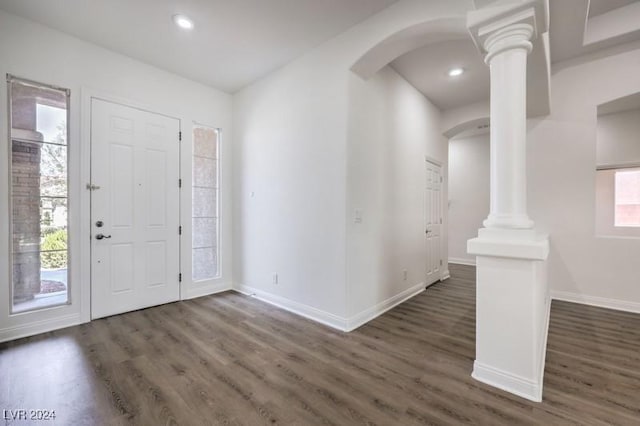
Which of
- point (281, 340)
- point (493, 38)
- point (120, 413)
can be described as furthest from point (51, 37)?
point (493, 38)

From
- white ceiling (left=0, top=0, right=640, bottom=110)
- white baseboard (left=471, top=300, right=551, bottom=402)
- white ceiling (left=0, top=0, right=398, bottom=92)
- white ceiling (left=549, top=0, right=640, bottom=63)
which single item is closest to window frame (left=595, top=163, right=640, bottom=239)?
white ceiling (left=549, top=0, right=640, bottom=63)

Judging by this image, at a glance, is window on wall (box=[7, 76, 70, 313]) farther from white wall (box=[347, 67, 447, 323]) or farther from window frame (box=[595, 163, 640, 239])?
window frame (box=[595, 163, 640, 239])

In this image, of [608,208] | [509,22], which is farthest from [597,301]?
[509,22]

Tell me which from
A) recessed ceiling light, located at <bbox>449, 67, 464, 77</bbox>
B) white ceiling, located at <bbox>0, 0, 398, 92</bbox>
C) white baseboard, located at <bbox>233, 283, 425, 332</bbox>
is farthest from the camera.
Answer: recessed ceiling light, located at <bbox>449, 67, 464, 77</bbox>

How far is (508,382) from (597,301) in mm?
2945

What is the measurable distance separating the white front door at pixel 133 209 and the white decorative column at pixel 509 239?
3.63 metres

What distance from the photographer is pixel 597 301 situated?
3742 millimetres

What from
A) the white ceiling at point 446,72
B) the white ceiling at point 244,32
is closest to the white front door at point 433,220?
the white ceiling at point 446,72

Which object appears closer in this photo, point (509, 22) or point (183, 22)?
point (509, 22)

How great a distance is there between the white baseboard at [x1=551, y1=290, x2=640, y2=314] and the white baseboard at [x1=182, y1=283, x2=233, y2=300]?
4814 millimetres

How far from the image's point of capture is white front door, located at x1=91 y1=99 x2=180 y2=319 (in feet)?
10.7

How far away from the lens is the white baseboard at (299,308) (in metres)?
3.03

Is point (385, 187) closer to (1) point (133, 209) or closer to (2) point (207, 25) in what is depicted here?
(2) point (207, 25)

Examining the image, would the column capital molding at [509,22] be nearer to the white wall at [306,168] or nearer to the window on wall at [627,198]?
the white wall at [306,168]
